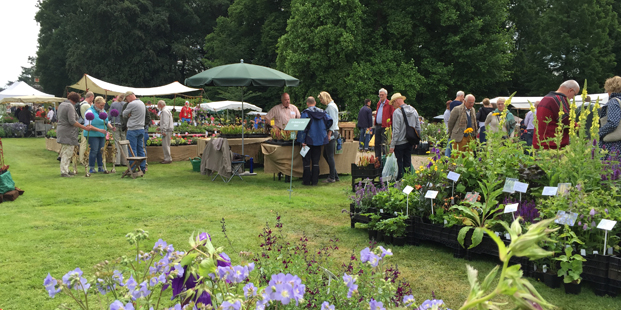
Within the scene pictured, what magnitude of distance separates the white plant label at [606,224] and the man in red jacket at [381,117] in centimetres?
650

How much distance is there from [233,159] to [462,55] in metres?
17.2

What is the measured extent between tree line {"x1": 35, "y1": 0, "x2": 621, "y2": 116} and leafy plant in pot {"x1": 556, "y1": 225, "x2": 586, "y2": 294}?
18.4m

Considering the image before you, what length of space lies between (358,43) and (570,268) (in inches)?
780

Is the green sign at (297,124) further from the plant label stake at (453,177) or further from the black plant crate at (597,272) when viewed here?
the black plant crate at (597,272)

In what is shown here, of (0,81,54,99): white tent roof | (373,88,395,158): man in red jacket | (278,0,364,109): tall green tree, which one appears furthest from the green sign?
(0,81,54,99): white tent roof

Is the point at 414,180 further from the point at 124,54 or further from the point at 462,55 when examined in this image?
the point at 124,54

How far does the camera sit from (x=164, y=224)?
6172 millimetres

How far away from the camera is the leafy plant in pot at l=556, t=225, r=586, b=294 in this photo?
12.5ft

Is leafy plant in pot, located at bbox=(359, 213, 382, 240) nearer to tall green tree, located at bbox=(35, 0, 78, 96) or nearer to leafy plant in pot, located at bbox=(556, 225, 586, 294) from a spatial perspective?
leafy plant in pot, located at bbox=(556, 225, 586, 294)

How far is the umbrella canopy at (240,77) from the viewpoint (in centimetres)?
969

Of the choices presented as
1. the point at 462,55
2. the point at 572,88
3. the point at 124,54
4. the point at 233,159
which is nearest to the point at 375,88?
the point at 462,55

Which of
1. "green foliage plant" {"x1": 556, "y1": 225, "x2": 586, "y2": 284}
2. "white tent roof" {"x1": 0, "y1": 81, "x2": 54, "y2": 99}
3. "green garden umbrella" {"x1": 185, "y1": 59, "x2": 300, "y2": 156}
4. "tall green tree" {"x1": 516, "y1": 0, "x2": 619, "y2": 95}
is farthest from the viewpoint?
"tall green tree" {"x1": 516, "y1": 0, "x2": 619, "y2": 95}

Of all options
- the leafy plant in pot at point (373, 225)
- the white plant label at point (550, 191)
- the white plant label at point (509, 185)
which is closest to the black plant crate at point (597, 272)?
the white plant label at point (550, 191)

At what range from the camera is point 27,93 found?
21.6m
